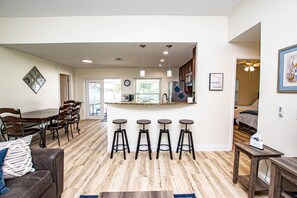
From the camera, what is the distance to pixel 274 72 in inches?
A: 75.0

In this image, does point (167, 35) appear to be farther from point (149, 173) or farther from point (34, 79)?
point (34, 79)

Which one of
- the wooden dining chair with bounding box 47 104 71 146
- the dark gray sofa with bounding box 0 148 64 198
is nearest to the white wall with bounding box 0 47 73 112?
the wooden dining chair with bounding box 47 104 71 146

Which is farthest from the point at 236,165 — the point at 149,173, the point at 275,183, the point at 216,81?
Result: the point at 216,81

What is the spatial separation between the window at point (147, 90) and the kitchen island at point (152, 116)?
10.4ft

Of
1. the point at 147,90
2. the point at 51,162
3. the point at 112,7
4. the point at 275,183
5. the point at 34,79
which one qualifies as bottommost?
the point at 275,183

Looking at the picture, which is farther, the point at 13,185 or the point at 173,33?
the point at 173,33

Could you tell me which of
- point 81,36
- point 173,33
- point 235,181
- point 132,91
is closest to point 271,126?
point 235,181

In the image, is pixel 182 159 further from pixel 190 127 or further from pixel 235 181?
pixel 235 181

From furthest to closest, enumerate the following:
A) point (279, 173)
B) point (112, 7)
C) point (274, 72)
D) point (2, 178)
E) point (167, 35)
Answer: point (167, 35) < point (112, 7) < point (274, 72) < point (279, 173) < point (2, 178)

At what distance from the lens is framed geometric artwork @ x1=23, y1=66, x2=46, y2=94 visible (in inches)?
152

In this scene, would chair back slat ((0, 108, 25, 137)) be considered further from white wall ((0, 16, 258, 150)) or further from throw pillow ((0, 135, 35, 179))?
throw pillow ((0, 135, 35, 179))

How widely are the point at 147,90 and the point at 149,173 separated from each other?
14.2 feet

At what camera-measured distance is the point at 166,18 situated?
300 centimetres

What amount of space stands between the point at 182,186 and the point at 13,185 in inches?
72.7
